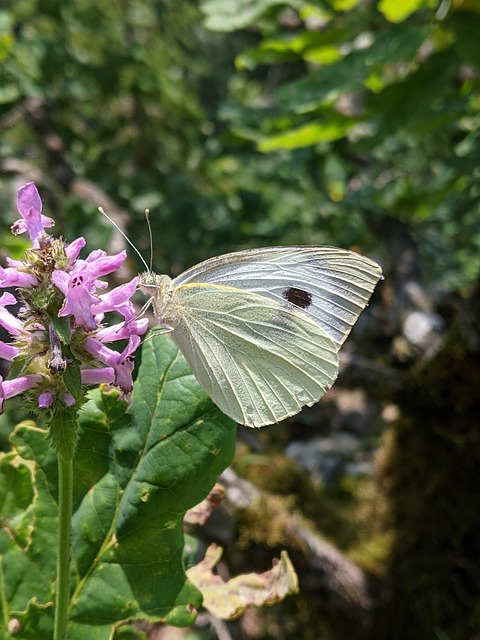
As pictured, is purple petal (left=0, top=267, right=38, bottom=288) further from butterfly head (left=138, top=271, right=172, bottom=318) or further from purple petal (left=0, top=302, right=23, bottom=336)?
butterfly head (left=138, top=271, right=172, bottom=318)

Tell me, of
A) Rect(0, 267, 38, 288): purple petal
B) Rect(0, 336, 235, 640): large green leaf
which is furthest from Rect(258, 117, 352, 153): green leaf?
Rect(0, 267, 38, 288): purple petal

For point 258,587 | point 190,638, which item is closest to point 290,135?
point 258,587

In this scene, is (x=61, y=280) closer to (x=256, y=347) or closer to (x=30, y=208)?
(x=30, y=208)

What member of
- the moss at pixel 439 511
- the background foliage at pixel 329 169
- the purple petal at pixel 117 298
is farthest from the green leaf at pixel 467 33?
the purple petal at pixel 117 298

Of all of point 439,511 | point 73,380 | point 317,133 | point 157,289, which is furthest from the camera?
point 439,511

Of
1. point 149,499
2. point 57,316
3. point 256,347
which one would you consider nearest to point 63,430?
point 57,316

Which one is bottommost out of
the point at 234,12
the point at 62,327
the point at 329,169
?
the point at 62,327
